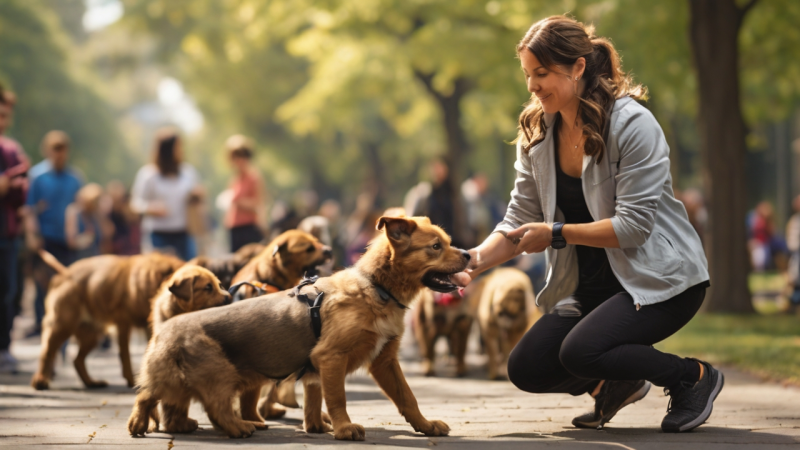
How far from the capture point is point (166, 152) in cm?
1027

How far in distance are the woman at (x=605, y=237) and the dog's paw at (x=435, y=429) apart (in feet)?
1.95

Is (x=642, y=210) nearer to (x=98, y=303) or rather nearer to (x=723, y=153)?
(x=98, y=303)

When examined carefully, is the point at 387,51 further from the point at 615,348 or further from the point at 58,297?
the point at 615,348

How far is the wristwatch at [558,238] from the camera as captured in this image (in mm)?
5082

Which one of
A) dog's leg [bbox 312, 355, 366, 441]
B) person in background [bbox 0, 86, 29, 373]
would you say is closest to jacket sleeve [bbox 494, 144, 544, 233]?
dog's leg [bbox 312, 355, 366, 441]

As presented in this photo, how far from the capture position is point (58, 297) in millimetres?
7836

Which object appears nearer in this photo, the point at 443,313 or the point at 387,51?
the point at 443,313

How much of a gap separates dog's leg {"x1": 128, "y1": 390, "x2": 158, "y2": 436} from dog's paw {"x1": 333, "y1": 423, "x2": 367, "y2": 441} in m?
1.17

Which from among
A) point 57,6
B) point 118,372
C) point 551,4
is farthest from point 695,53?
point 57,6

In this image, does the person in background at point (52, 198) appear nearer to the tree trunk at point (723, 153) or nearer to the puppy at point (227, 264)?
the puppy at point (227, 264)

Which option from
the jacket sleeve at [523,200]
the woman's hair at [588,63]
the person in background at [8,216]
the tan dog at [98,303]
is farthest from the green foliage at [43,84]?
the woman's hair at [588,63]

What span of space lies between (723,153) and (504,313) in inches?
279

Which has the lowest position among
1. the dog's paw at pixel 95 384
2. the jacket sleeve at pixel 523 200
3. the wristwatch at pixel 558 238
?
the dog's paw at pixel 95 384

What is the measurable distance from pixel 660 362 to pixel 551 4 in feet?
39.8
